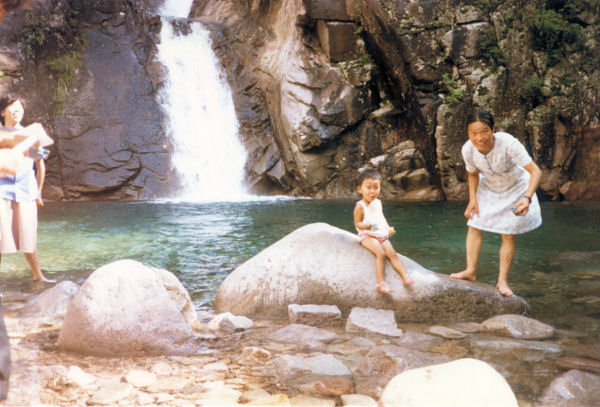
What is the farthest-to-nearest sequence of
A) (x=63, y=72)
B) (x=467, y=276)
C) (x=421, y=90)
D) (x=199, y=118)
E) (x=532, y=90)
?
(x=199, y=118) < (x=63, y=72) < (x=421, y=90) < (x=532, y=90) < (x=467, y=276)

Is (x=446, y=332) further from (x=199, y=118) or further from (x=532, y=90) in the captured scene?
(x=199, y=118)

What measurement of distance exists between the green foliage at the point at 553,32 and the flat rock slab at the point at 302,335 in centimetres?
1315

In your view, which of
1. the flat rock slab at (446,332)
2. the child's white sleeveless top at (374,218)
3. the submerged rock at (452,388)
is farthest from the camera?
the child's white sleeveless top at (374,218)

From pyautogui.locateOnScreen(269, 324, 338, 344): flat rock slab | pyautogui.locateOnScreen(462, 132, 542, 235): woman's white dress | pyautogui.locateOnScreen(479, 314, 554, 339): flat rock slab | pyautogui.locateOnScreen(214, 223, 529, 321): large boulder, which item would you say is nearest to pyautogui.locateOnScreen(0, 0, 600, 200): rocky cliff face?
pyautogui.locateOnScreen(462, 132, 542, 235): woman's white dress

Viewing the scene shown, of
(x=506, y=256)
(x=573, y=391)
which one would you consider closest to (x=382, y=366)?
(x=573, y=391)

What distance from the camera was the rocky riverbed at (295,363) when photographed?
8.68 feet

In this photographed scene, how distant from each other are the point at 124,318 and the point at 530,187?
11.0 feet

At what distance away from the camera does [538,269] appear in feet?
19.3

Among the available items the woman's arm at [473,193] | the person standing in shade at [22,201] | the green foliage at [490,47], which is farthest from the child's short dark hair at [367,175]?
the green foliage at [490,47]

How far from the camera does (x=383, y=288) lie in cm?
419

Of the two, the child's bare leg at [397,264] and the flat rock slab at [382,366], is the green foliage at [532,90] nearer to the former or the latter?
the child's bare leg at [397,264]

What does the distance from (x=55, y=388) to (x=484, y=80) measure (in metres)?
13.9

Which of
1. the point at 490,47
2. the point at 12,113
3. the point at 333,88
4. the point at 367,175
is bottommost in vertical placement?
the point at 367,175

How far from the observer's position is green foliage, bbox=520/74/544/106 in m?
13.7
